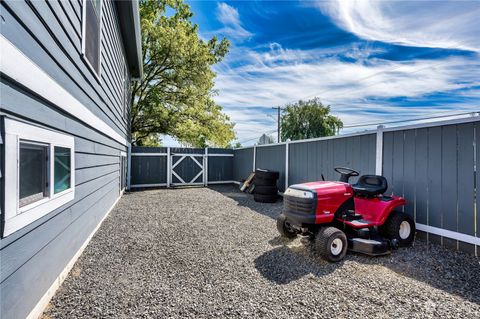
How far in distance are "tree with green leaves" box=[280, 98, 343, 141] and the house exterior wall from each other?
75.4ft

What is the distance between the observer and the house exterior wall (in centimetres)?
138

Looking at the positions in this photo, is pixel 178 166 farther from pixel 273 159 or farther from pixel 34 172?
pixel 34 172

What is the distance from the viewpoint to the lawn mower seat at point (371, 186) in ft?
11.2

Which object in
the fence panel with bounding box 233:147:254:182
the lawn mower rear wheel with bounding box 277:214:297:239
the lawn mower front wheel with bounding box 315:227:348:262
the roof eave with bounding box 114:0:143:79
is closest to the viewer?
the lawn mower front wheel with bounding box 315:227:348:262

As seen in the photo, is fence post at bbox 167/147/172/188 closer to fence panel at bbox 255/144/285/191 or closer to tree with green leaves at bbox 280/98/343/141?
fence panel at bbox 255/144/285/191

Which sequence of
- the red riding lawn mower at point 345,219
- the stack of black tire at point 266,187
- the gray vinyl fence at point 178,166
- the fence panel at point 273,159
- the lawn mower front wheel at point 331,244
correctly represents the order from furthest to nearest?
1. the gray vinyl fence at point 178,166
2. the fence panel at point 273,159
3. the stack of black tire at point 266,187
4. the red riding lawn mower at point 345,219
5. the lawn mower front wheel at point 331,244

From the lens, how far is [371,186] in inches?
140

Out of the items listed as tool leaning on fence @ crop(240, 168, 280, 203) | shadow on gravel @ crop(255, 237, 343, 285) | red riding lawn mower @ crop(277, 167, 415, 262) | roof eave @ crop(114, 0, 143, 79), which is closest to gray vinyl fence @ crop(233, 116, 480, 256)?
red riding lawn mower @ crop(277, 167, 415, 262)

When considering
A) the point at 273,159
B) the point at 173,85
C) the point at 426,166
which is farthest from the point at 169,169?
the point at 426,166

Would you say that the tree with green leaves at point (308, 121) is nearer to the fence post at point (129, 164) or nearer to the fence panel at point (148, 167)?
the fence panel at point (148, 167)

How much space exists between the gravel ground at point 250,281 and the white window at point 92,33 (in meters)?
2.51

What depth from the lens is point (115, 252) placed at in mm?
3043

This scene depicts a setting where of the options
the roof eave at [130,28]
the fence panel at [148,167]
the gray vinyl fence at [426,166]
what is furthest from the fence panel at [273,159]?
the roof eave at [130,28]

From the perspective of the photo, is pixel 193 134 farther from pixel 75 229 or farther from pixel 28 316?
pixel 28 316
